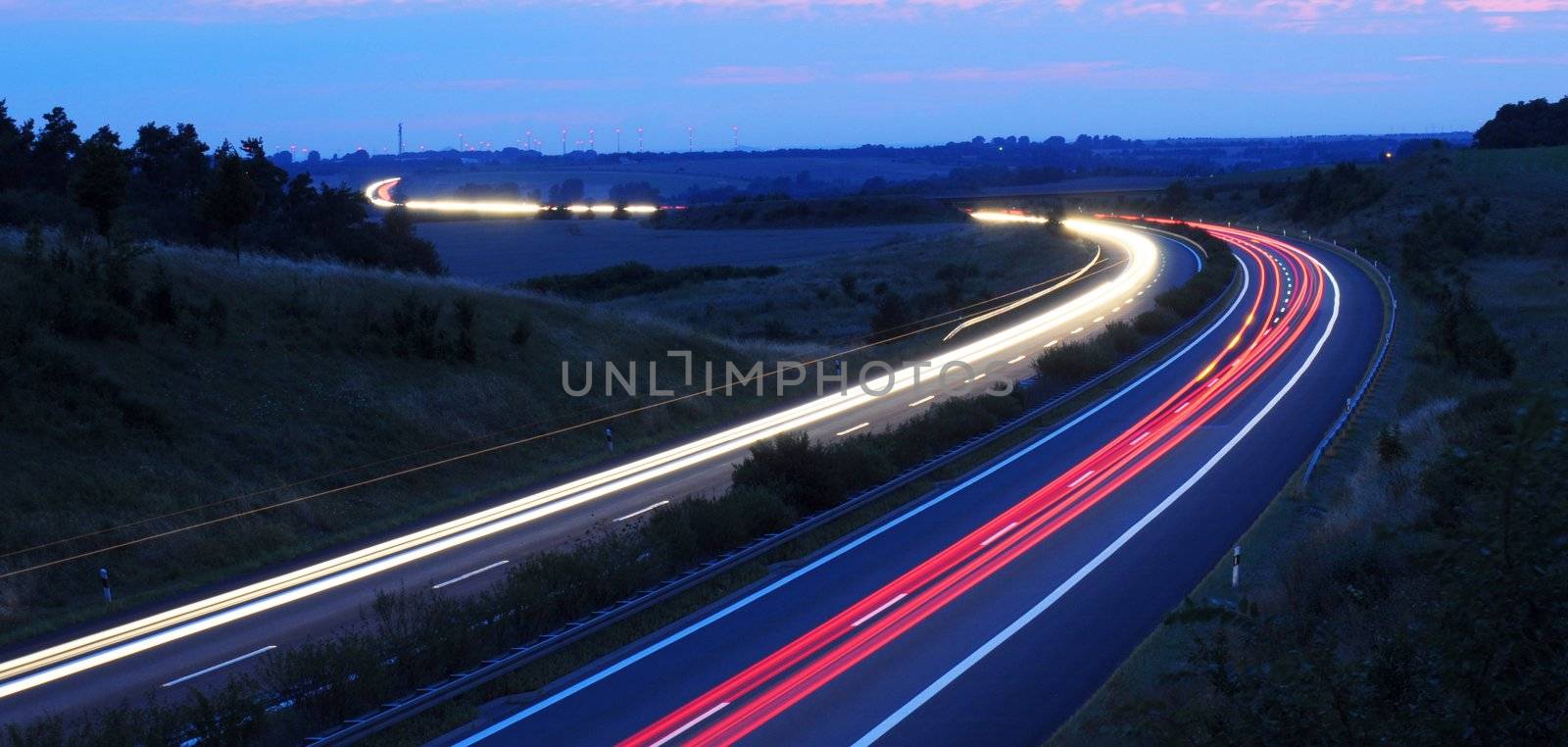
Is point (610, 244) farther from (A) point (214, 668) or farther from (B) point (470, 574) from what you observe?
(A) point (214, 668)

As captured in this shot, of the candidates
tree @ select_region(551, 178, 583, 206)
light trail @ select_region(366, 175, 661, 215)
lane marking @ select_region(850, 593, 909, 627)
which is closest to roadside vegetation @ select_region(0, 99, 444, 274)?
lane marking @ select_region(850, 593, 909, 627)

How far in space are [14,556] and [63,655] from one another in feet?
12.4

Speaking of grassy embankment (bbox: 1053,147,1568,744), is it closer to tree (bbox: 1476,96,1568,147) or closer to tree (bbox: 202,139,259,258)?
tree (bbox: 202,139,259,258)

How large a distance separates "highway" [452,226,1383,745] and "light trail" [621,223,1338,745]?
3 cm

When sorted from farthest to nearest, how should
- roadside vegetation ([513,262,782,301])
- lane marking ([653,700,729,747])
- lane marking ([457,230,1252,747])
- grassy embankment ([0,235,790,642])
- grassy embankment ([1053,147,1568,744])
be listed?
roadside vegetation ([513,262,782,301]), grassy embankment ([0,235,790,642]), lane marking ([457,230,1252,747]), lane marking ([653,700,729,747]), grassy embankment ([1053,147,1568,744])

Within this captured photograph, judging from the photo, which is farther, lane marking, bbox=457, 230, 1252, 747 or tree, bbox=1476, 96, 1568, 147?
tree, bbox=1476, 96, 1568, 147

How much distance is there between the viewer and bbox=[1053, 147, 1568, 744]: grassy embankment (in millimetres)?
5039

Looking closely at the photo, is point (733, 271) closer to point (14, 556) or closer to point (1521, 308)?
point (1521, 308)

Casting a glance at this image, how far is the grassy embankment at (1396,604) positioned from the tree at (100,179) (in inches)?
1103

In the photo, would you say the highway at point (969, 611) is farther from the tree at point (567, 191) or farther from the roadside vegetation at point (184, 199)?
the tree at point (567, 191)

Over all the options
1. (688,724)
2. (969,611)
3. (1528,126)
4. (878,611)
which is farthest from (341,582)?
(1528,126)

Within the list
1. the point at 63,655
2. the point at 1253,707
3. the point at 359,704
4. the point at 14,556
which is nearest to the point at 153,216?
the point at 14,556

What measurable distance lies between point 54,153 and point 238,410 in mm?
29539

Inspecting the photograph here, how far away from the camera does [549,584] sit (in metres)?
13.7
